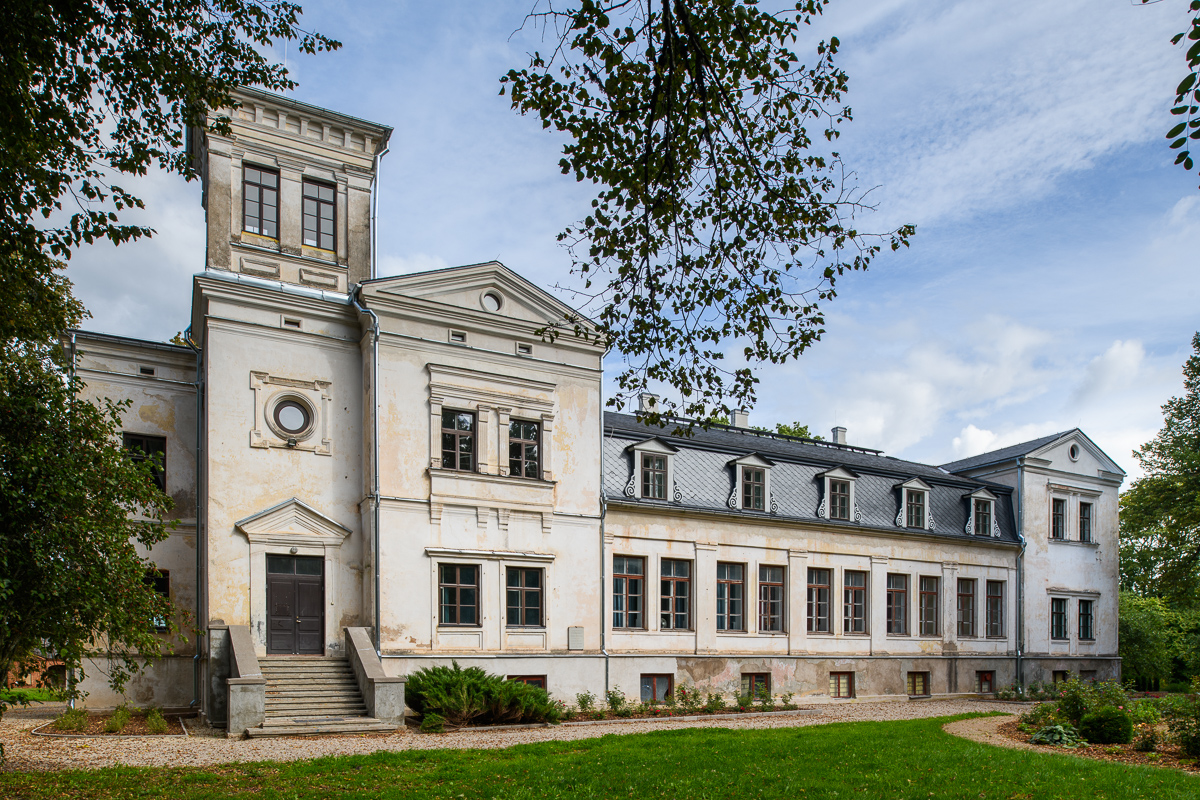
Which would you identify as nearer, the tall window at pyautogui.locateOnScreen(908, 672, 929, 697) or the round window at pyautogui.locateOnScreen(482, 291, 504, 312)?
the round window at pyautogui.locateOnScreen(482, 291, 504, 312)

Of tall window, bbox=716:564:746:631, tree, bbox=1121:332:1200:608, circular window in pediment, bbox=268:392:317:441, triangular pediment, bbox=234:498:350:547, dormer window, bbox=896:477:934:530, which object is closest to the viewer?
triangular pediment, bbox=234:498:350:547

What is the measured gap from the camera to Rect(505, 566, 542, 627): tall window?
69.0 feet

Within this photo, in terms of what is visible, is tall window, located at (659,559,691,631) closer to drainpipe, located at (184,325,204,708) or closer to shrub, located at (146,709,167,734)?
drainpipe, located at (184,325,204,708)

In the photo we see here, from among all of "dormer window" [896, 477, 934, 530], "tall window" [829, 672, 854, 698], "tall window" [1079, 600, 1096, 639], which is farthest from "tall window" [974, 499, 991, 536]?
"tall window" [829, 672, 854, 698]

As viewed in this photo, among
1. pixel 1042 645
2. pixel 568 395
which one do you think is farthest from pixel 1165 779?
pixel 1042 645

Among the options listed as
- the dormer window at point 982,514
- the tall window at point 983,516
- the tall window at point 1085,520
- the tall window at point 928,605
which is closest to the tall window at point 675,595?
the tall window at point 928,605

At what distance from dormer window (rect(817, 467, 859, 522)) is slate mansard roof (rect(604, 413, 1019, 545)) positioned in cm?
22

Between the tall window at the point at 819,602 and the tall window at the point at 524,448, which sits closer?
the tall window at the point at 524,448

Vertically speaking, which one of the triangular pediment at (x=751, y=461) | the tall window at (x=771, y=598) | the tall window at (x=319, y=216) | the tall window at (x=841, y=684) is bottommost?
the tall window at (x=841, y=684)

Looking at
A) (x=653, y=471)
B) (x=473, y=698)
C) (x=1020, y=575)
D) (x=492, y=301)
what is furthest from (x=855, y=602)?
(x=492, y=301)

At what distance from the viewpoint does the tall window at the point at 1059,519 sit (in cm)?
3189

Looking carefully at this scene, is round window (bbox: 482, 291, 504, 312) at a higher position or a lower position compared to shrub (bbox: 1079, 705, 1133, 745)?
higher

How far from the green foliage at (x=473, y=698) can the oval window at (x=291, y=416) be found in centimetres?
569

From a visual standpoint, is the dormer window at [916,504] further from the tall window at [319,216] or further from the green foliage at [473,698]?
the tall window at [319,216]
